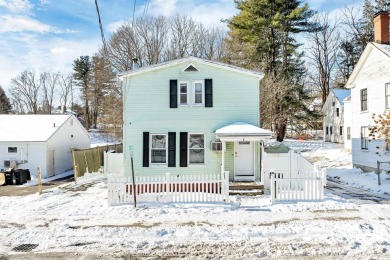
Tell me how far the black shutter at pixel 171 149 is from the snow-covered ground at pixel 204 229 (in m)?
3.08

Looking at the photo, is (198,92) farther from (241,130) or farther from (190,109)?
(241,130)

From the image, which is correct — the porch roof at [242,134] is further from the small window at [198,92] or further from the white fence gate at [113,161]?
the white fence gate at [113,161]

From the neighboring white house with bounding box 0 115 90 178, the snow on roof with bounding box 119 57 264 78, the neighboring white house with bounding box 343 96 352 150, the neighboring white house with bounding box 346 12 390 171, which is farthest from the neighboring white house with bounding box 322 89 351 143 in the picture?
the neighboring white house with bounding box 0 115 90 178

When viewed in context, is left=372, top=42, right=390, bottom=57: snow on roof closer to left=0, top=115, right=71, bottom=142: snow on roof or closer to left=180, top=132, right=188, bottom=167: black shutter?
left=180, top=132, right=188, bottom=167: black shutter

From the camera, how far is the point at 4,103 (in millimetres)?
54250

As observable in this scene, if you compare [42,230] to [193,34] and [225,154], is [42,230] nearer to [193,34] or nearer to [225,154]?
[225,154]

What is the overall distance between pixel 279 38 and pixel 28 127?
27.5 metres

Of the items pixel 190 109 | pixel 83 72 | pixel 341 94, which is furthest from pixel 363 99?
pixel 83 72

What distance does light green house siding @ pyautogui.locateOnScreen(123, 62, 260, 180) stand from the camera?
503 inches

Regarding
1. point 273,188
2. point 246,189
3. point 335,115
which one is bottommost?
point 246,189

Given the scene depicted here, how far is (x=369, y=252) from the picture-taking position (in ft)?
19.8

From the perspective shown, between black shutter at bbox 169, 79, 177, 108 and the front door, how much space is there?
3.55m

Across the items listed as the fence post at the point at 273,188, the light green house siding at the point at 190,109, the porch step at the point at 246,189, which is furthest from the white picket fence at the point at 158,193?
the light green house siding at the point at 190,109

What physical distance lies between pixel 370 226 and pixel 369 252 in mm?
1830
